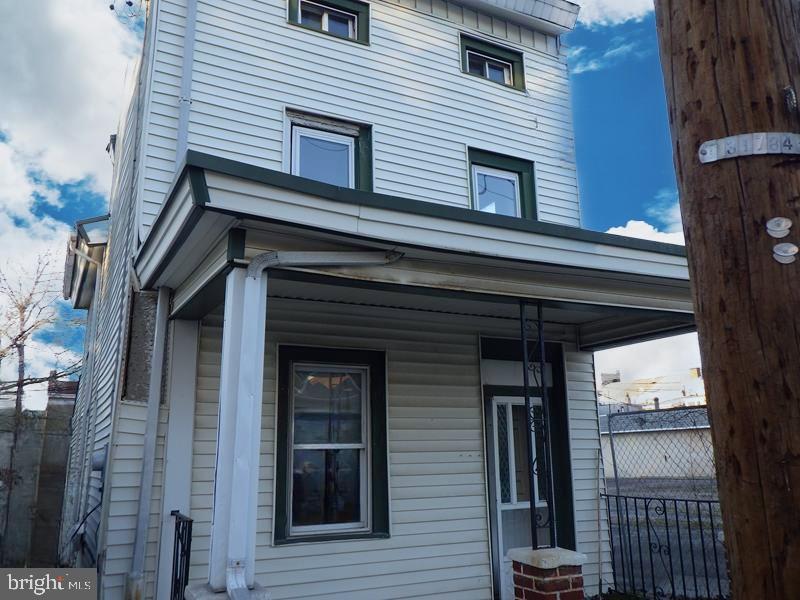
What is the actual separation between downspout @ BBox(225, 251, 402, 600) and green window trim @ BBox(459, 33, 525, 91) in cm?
523

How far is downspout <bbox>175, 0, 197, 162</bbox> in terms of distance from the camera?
6.34m

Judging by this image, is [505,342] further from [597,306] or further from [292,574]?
[292,574]

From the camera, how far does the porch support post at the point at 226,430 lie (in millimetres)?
3692

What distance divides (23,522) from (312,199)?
9.33 metres

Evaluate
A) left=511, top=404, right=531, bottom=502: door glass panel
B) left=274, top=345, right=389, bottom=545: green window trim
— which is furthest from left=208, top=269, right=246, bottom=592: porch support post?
left=511, top=404, right=531, bottom=502: door glass panel

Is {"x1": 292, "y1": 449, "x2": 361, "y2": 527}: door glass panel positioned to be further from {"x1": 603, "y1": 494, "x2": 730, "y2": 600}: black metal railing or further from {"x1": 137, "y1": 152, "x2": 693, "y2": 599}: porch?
{"x1": 603, "y1": 494, "x2": 730, "y2": 600}: black metal railing

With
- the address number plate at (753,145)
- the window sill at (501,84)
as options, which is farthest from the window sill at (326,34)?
the address number plate at (753,145)

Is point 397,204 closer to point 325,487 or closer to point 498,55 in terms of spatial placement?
point 325,487

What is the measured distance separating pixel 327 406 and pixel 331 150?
2.84 m

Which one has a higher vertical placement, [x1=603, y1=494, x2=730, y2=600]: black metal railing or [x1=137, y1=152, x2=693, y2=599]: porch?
[x1=137, y1=152, x2=693, y2=599]: porch

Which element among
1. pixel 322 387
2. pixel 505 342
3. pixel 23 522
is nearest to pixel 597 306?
pixel 505 342

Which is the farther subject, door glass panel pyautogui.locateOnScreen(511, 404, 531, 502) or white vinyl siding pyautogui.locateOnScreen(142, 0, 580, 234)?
door glass panel pyautogui.locateOnScreen(511, 404, 531, 502)

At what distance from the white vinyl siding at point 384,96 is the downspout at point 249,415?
2411 millimetres

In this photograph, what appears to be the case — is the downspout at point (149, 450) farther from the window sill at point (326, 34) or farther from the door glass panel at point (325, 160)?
the window sill at point (326, 34)
